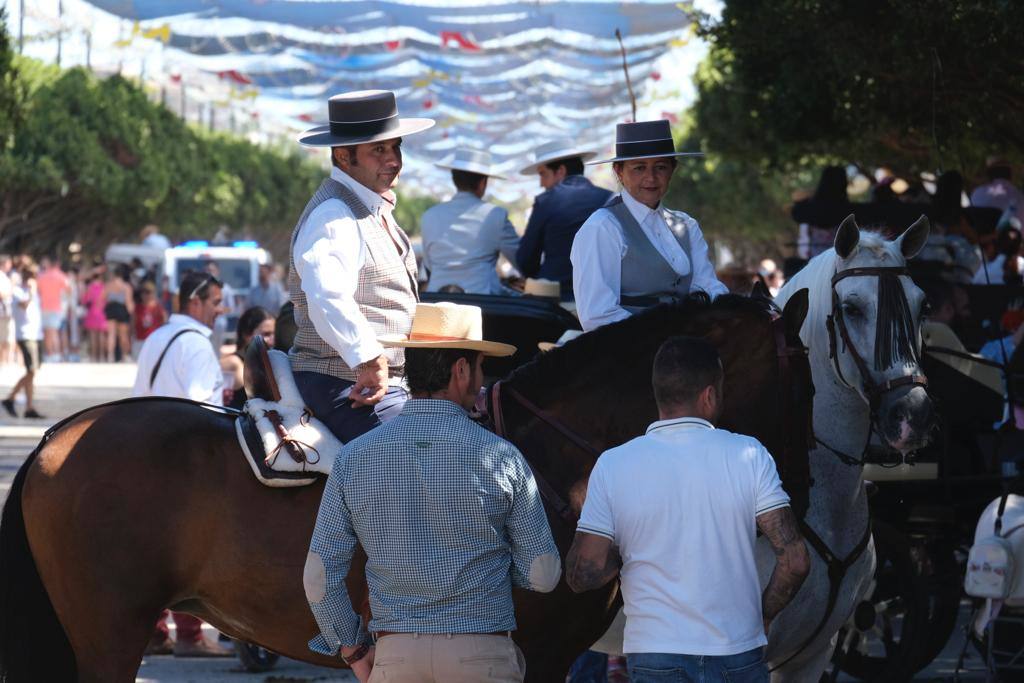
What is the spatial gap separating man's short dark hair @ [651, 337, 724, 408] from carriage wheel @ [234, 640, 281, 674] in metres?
5.44

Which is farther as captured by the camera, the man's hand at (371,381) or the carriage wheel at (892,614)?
the carriage wheel at (892,614)

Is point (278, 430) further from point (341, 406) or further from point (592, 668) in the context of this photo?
point (592, 668)

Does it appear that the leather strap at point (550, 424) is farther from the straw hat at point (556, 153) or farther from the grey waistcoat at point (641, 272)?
the straw hat at point (556, 153)

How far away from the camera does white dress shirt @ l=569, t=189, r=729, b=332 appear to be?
6.41 meters

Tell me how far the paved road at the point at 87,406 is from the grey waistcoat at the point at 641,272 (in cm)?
348

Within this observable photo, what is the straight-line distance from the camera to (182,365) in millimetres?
9727

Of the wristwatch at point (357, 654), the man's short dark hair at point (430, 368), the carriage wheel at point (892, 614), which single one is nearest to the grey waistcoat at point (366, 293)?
the man's short dark hair at point (430, 368)

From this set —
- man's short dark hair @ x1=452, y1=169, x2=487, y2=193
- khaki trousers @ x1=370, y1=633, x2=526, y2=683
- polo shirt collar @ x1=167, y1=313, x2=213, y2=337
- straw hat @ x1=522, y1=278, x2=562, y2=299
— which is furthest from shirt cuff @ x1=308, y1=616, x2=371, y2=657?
man's short dark hair @ x1=452, y1=169, x2=487, y2=193

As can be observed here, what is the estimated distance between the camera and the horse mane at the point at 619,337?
5965 mm

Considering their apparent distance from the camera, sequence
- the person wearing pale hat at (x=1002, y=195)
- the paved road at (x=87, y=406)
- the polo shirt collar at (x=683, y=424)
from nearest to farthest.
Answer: the polo shirt collar at (x=683, y=424)
the paved road at (x=87, y=406)
the person wearing pale hat at (x=1002, y=195)

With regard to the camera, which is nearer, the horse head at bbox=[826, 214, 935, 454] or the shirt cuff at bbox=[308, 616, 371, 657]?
the shirt cuff at bbox=[308, 616, 371, 657]

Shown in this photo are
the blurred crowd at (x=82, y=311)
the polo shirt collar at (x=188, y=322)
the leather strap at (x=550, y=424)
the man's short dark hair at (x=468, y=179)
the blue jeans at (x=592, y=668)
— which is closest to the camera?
the leather strap at (x=550, y=424)

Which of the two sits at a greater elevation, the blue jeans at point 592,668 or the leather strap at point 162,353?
the leather strap at point 162,353

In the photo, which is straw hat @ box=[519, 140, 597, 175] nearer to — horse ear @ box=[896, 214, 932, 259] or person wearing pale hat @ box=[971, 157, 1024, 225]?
horse ear @ box=[896, 214, 932, 259]
